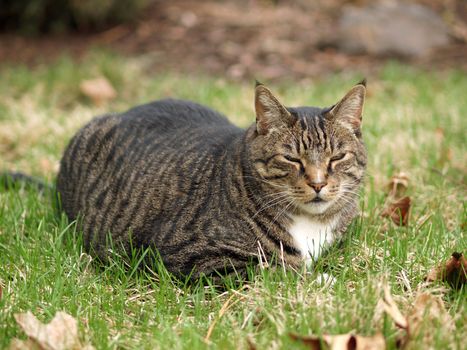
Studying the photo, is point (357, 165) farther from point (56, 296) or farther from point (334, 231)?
point (56, 296)

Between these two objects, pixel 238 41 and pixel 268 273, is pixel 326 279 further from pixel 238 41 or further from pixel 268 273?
pixel 238 41

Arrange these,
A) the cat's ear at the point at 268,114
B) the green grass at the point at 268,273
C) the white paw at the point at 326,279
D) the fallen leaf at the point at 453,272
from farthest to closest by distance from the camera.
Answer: the cat's ear at the point at 268,114, the white paw at the point at 326,279, the fallen leaf at the point at 453,272, the green grass at the point at 268,273

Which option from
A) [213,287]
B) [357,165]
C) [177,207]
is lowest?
[213,287]

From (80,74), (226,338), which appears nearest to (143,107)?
(226,338)

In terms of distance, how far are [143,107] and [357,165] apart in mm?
1344

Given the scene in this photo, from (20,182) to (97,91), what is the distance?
2180 millimetres

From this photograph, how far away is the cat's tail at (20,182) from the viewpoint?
391cm

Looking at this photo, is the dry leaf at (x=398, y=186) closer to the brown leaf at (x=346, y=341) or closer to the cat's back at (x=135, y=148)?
the cat's back at (x=135, y=148)

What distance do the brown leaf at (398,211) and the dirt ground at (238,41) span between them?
363cm

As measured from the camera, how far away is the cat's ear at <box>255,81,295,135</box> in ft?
9.39

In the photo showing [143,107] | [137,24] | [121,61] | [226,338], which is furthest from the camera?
[137,24]

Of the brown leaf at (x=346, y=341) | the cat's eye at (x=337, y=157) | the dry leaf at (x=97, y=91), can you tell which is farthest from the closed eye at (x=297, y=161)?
the dry leaf at (x=97, y=91)

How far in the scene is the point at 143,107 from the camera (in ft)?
12.1

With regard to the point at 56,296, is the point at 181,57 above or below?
above
